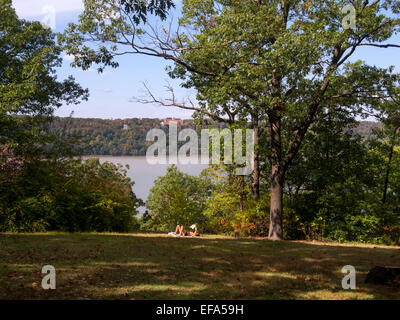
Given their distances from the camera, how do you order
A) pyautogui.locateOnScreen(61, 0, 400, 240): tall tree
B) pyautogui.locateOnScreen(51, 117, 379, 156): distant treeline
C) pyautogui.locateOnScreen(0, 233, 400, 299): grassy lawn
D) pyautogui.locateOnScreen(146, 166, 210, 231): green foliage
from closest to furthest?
pyautogui.locateOnScreen(0, 233, 400, 299): grassy lawn, pyautogui.locateOnScreen(61, 0, 400, 240): tall tree, pyautogui.locateOnScreen(146, 166, 210, 231): green foliage, pyautogui.locateOnScreen(51, 117, 379, 156): distant treeline

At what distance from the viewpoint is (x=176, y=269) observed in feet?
27.7

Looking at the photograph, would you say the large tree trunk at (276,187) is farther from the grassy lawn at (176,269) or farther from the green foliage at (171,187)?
the green foliage at (171,187)

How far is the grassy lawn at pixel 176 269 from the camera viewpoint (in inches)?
260

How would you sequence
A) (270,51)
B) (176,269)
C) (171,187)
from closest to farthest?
(176,269) < (270,51) < (171,187)

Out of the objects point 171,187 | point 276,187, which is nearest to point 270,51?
point 276,187

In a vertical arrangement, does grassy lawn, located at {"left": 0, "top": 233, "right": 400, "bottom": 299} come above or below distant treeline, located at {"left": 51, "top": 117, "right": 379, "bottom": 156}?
below

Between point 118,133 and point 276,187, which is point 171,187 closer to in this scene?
point 118,133

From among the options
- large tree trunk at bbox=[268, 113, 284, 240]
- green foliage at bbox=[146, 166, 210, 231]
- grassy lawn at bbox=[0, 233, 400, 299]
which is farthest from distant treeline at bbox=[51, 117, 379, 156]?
grassy lawn at bbox=[0, 233, 400, 299]

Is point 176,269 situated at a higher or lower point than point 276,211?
lower

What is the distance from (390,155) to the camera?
21.8 m

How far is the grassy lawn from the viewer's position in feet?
21.7

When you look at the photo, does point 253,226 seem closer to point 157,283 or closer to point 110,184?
point 110,184

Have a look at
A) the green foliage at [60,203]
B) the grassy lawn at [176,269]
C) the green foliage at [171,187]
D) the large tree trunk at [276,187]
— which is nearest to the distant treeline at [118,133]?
the green foliage at [171,187]

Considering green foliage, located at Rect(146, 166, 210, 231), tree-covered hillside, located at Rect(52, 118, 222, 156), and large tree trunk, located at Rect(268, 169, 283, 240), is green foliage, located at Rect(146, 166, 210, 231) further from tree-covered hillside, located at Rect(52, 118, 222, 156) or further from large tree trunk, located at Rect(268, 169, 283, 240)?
large tree trunk, located at Rect(268, 169, 283, 240)
